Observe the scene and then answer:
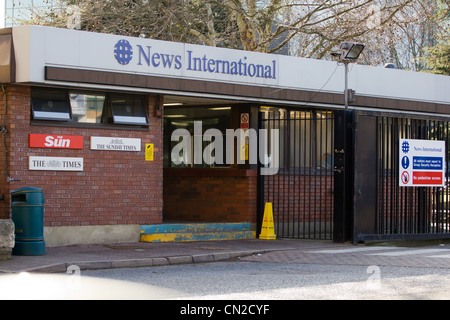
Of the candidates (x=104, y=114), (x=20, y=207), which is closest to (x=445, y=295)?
(x=20, y=207)

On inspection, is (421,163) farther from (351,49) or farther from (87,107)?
(87,107)

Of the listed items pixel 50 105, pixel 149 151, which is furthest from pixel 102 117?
pixel 149 151

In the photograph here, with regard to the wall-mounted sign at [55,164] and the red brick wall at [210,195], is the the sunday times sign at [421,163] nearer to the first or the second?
the red brick wall at [210,195]

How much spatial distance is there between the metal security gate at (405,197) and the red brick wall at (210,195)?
302 cm

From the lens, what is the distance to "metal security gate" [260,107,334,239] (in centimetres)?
1781

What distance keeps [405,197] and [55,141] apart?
813 cm

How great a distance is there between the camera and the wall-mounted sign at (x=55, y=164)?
1441cm

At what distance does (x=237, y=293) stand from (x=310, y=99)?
9.74 m

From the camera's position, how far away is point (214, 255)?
44.6 ft

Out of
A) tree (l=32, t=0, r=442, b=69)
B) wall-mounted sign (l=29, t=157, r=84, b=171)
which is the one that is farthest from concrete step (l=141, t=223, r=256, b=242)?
tree (l=32, t=0, r=442, b=69)

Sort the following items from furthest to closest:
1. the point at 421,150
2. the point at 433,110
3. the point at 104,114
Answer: the point at 433,110, the point at 421,150, the point at 104,114

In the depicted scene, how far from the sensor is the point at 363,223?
16594 mm

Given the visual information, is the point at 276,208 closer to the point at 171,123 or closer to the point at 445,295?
the point at 171,123

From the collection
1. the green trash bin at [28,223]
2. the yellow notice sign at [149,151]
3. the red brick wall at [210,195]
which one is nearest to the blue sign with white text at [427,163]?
the red brick wall at [210,195]
